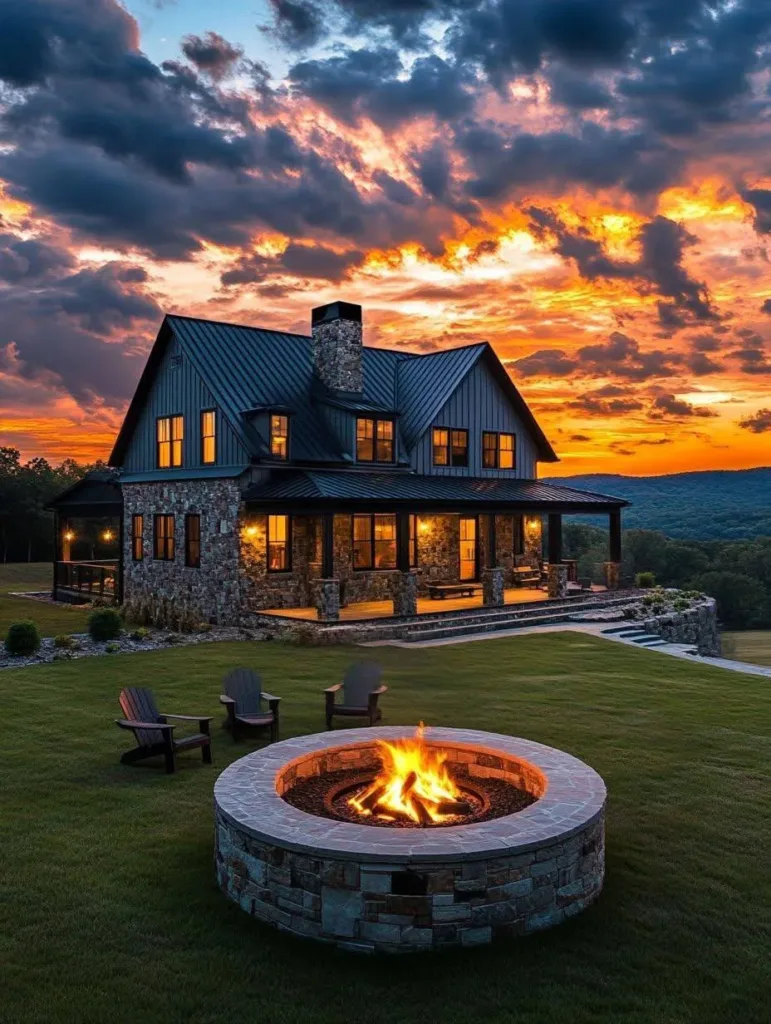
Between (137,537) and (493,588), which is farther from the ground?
(137,537)

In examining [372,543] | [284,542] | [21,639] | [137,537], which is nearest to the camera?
[21,639]

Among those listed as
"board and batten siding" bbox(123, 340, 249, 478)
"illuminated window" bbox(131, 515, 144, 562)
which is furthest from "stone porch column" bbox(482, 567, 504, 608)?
"illuminated window" bbox(131, 515, 144, 562)

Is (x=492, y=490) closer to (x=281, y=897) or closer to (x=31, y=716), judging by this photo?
(x=31, y=716)

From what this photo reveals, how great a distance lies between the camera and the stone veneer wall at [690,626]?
894 inches

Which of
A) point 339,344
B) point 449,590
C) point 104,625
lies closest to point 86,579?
point 104,625

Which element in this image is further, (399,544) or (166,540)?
(166,540)

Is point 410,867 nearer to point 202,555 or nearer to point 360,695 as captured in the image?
point 360,695

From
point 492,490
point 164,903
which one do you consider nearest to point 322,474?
point 492,490

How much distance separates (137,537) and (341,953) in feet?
76.7

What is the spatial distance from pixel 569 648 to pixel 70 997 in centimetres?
1529

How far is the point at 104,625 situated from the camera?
19016 millimetres

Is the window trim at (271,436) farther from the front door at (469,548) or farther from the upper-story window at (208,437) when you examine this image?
the front door at (469,548)

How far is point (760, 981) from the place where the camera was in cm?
551

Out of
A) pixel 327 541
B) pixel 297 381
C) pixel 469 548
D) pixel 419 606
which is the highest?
pixel 297 381
